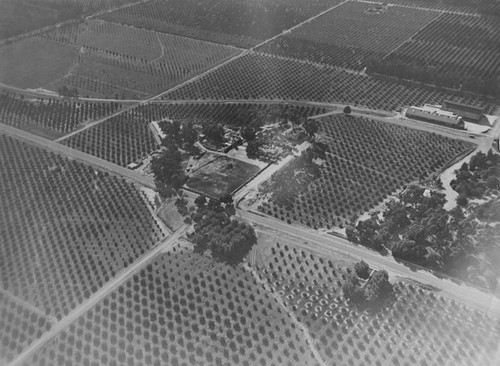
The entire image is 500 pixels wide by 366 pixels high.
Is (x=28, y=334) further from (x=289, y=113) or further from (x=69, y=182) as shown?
(x=289, y=113)

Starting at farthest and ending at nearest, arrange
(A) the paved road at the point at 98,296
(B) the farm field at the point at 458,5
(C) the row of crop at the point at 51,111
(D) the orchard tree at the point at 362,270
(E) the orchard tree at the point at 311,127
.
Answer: (B) the farm field at the point at 458,5, (C) the row of crop at the point at 51,111, (E) the orchard tree at the point at 311,127, (D) the orchard tree at the point at 362,270, (A) the paved road at the point at 98,296

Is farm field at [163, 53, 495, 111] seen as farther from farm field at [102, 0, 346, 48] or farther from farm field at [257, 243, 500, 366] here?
farm field at [257, 243, 500, 366]

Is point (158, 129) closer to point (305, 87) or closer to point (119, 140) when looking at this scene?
point (119, 140)

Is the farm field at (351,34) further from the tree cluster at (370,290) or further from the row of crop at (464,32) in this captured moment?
the tree cluster at (370,290)

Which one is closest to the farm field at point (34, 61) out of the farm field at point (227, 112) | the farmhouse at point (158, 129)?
the farm field at point (227, 112)

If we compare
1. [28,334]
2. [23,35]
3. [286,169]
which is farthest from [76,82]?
[28,334]

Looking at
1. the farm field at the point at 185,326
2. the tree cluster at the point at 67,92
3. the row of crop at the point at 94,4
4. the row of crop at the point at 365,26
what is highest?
the row of crop at the point at 94,4
